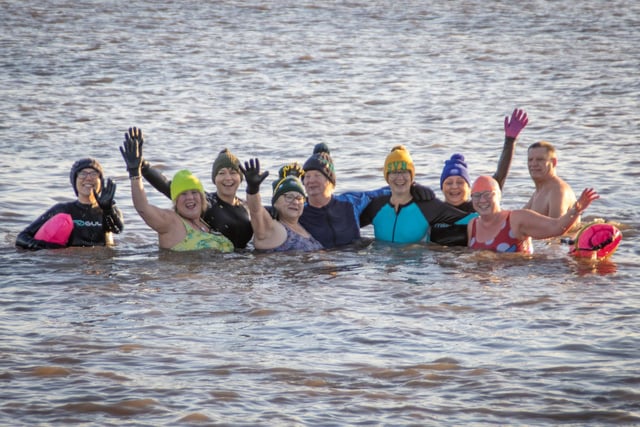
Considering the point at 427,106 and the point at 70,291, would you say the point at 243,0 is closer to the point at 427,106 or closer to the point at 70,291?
the point at 427,106

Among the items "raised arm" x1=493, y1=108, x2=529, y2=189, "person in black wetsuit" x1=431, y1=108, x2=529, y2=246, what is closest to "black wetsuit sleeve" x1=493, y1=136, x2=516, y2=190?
"raised arm" x1=493, y1=108, x2=529, y2=189

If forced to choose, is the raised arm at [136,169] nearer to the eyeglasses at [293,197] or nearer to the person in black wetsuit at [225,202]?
the person in black wetsuit at [225,202]

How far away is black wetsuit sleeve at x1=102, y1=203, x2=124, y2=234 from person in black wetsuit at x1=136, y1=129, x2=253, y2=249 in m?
0.51

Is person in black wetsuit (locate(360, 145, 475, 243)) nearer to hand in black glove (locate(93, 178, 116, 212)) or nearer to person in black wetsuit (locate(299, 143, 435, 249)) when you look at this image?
person in black wetsuit (locate(299, 143, 435, 249))

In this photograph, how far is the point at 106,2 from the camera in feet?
108

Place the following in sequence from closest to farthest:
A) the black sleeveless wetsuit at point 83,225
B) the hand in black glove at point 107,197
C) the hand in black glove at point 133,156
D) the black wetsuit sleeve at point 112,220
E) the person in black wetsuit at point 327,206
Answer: the hand in black glove at point 133,156, the hand in black glove at point 107,197, the black wetsuit sleeve at point 112,220, the black sleeveless wetsuit at point 83,225, the person in black wetsuit at point 327,206

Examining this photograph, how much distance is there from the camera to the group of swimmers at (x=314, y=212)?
421 inches

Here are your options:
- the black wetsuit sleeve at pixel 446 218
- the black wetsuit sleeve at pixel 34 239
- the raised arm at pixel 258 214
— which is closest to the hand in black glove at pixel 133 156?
the raised arm at pixel 258 214

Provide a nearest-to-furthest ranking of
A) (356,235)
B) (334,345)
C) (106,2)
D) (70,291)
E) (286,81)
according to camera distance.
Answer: (334,345), (70,291), (356,235), (286,81), (106,2)

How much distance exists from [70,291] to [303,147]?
26.9 ft

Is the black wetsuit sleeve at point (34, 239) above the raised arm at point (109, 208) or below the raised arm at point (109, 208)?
below

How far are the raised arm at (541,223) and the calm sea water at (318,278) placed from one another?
1.11 ft

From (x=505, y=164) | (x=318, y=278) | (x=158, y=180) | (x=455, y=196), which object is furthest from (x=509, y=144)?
(x=158, y=180)

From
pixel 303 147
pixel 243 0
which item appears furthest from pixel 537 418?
pixel 243 0
